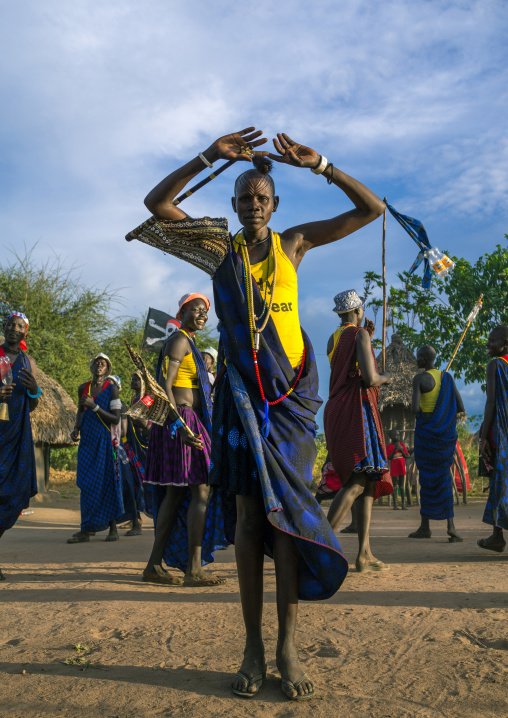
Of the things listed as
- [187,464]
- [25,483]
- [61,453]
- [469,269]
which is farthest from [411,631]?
[61,453]

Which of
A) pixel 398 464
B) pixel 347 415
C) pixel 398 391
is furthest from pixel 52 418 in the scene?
pixel 347 415

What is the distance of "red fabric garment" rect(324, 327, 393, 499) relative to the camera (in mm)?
5117

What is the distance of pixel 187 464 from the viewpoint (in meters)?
4.91

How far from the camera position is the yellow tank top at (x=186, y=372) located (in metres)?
5.06

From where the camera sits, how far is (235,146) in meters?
2.83

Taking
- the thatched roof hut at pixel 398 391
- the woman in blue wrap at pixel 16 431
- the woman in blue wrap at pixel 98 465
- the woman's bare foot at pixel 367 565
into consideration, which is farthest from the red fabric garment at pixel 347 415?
the thatched roof hut at pixel 398 391

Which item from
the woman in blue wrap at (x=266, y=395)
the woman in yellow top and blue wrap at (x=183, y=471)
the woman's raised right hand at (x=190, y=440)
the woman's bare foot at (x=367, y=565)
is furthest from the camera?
the woman's bare foot at (x=367, y=565)

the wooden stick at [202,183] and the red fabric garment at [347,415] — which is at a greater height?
the wooden stick at [202,183]

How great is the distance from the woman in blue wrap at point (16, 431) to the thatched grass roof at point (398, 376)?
12255 millimetres

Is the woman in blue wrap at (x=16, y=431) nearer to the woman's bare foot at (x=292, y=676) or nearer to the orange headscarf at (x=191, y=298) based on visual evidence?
the orange headscarf at (x=191, y=298)

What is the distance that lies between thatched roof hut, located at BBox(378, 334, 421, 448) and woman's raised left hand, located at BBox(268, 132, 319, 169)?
14.4 metres

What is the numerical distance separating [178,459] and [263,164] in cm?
264

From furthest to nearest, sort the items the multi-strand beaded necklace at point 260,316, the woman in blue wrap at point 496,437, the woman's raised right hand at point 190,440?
1. the woman in blue wrap at point 496,437
2. the woman's raised right hand at point 190,440
3. the multi-strand beaded necklace at point 260,316

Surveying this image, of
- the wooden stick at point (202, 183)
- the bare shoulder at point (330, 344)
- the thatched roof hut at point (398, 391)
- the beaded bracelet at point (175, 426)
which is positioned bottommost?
the beaded bracelet at point (175, 426)
